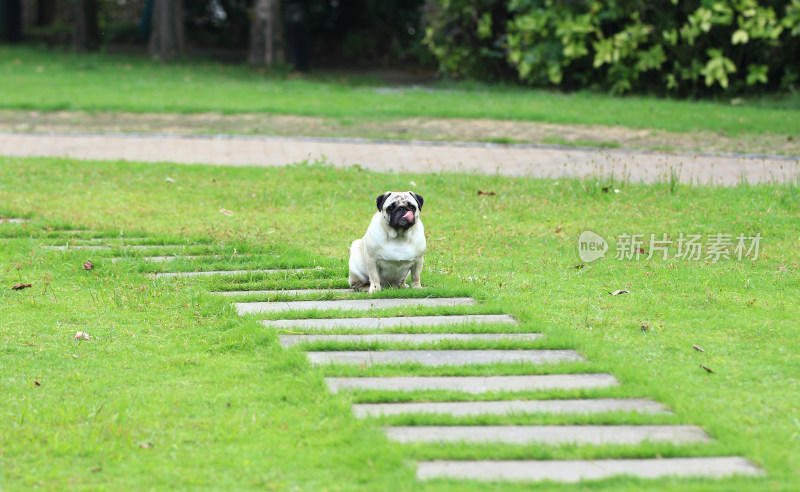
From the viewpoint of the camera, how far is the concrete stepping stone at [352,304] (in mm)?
6656

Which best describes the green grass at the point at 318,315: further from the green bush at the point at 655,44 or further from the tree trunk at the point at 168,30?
the tree trunk at the point at 168,30

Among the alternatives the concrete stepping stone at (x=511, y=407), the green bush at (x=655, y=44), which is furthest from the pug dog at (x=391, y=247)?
the green bush at (x=655, y=44)

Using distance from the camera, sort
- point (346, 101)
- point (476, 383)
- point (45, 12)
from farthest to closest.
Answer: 1. point (45, 12)
2. point (346, 101)
3. point (476, 383)

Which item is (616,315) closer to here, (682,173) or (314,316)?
(314,316)

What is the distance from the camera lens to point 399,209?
6531mm

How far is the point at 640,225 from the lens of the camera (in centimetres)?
898

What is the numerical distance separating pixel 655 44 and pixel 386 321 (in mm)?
12284

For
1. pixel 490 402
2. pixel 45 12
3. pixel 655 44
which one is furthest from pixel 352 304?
pixel 45 12

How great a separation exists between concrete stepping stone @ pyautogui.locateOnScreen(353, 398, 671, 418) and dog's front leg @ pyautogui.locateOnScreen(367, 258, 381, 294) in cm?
201

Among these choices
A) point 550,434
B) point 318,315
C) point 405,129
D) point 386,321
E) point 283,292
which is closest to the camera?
point 550,434

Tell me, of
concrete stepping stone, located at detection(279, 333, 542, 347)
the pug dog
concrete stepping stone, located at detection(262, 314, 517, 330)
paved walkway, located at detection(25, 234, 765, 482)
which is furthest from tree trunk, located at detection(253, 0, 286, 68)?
concrete stepping stone, located at detection(279, 333, 542, 347)

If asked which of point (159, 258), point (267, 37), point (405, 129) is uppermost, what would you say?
point (267, 37)

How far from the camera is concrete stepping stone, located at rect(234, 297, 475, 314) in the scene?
666 cm

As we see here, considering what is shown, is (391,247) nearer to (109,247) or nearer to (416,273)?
(416,273)
